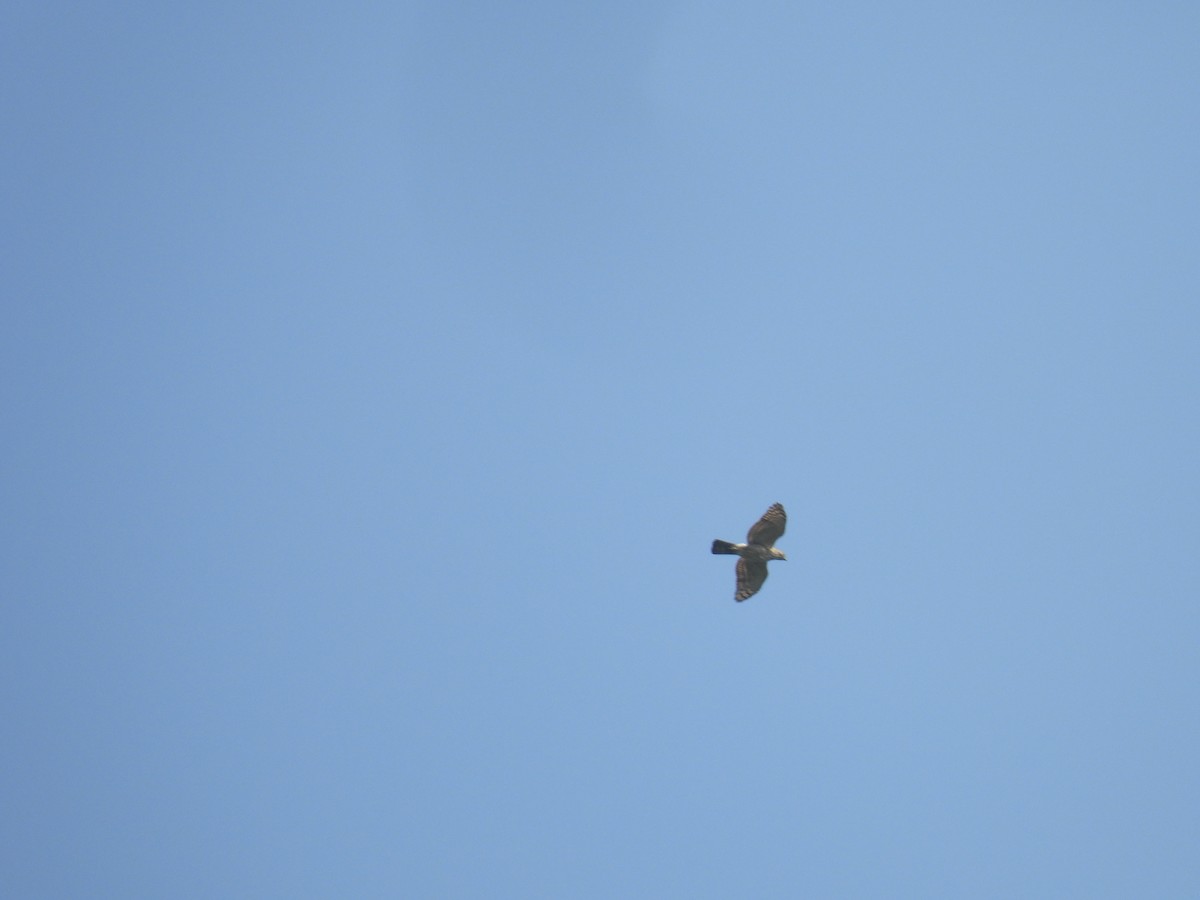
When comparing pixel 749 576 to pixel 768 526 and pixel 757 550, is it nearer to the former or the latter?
pixel 757 550

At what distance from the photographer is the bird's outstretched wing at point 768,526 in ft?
77.7

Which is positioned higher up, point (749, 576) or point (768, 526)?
point (768, 526)

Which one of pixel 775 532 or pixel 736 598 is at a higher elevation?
pixel 775 532

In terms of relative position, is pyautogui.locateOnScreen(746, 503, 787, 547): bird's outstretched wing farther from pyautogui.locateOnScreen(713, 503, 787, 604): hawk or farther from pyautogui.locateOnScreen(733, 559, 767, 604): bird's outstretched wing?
pyautogui.locateOnScreen(733, 559, 767, 604): bird's outstretched wing

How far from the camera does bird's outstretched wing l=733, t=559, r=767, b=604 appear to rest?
78.7ft

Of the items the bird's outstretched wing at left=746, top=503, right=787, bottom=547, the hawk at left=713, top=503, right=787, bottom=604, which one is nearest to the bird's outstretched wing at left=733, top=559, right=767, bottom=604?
the hawk at left=713, top=503, right=787, bottom=604

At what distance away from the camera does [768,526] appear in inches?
933

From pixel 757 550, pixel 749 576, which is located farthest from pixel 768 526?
pixel 749 576

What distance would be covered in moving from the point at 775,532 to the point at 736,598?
218 centimetres

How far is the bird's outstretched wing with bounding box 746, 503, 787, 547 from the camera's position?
2369 centimetres

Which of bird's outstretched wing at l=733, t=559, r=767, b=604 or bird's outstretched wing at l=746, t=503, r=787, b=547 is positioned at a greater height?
bird's outstretched wing at l=746, t=503, r=787, b=547

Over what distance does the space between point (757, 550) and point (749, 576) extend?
878mm

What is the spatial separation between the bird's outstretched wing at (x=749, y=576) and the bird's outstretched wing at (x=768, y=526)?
0.62 meters

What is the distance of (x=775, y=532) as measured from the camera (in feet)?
78.8
